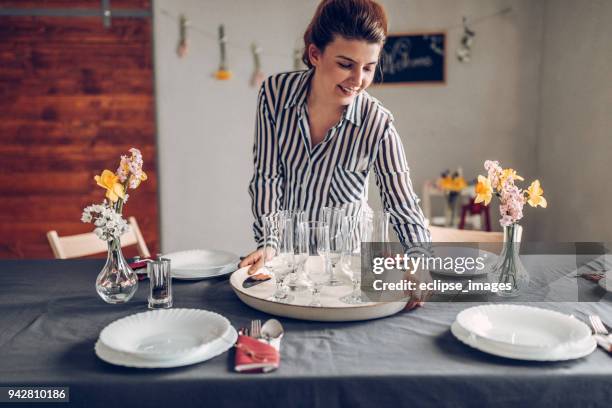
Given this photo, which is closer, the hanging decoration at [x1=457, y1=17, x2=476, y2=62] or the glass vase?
the glass vase

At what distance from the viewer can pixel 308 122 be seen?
5.74 feet

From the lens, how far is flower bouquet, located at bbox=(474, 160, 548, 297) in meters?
1.25

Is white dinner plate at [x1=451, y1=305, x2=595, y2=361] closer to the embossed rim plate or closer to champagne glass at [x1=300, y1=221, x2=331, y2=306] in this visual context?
the embossed rim plate

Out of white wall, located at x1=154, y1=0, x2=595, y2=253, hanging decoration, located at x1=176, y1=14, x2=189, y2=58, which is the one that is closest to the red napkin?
white wall, located at x1=154, y1=0, x2=595, y2=253

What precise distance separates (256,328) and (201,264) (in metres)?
0.54

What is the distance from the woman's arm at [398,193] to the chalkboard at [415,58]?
2.03 metres

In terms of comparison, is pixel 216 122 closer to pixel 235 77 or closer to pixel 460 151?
pixel 235 77

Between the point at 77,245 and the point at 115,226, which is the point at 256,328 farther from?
the point at 77,245

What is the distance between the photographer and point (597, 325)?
3.66ft

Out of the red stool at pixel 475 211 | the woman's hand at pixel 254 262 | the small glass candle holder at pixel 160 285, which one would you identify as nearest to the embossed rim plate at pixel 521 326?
the woman's hand at pixel 254 262

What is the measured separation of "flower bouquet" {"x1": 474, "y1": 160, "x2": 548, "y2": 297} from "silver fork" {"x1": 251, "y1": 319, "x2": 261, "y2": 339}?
0.58 metres

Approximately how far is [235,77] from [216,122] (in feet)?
1.05

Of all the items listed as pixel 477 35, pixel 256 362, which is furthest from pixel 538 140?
pixel 256 362

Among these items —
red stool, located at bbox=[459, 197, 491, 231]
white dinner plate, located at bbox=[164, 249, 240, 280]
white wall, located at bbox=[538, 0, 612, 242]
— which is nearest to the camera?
white dinner plate, located at bbox=[164, 249, 240, 280]
